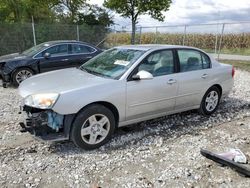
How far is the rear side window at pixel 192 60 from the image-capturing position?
200 inches

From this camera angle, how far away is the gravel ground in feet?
10.8

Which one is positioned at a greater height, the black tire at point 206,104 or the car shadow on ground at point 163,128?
the black tire at point 206,104

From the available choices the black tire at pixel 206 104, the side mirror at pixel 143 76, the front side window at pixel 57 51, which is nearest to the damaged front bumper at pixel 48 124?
the side mirror at pixel 143 76

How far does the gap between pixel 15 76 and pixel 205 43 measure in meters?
17.0

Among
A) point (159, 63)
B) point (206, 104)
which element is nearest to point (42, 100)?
point (159, 63)

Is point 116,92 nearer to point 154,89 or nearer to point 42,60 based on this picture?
point 154,89

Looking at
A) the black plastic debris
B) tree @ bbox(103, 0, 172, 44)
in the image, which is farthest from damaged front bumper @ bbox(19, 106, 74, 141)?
tree @ bbox(103, 0, 172, 44)

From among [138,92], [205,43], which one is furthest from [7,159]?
[205,43]

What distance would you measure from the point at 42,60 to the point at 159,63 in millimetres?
5004

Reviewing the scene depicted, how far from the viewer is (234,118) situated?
5582 mm

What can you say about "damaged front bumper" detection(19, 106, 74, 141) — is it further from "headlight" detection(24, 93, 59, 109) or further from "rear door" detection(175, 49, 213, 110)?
"rear door" detection(175, 49, 213, 110)

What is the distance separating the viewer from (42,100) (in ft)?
12.1

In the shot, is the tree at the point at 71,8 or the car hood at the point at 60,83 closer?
the car hood at the point at 60,83

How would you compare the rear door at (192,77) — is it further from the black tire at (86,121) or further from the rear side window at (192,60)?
the black tire at (86,121)
